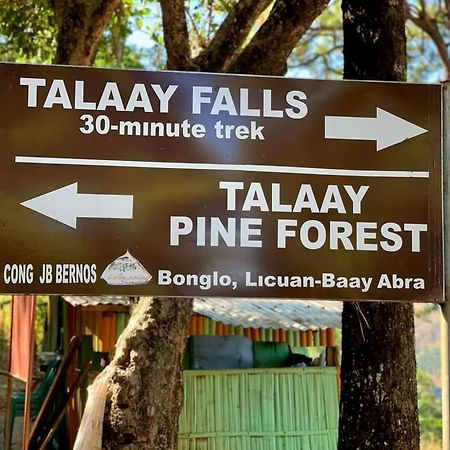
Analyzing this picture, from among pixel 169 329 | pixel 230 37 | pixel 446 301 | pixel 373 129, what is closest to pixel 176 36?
pixel 230 37

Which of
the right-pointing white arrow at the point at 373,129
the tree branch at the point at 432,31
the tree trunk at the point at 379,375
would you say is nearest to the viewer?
the right-pointing white arrow at the point at 373,129

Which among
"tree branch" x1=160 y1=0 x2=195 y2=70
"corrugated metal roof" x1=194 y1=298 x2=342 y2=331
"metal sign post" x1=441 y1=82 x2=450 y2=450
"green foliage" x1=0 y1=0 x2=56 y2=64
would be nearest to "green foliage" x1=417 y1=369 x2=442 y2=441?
"corrugated metal roof" x1=194 y1=298 x2=342 y2=331

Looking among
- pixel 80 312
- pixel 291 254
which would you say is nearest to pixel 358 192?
pixel 291 254

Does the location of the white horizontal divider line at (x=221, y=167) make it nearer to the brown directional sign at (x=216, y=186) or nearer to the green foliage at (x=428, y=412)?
the brown directional sign at (x=216, y=186)

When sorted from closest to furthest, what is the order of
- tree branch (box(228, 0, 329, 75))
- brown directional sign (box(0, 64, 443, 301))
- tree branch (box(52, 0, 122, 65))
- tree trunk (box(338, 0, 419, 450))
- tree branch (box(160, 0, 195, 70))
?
brown directional sign (box(0, 64, 443, 301)) < tree trunk (box(338, 0, 419, 450)) < tree branch (box(228, 0, 329, 75)) < tree branch (box(160, 0, 195, 70)) < tree branch (box(52, 0, 122, 65))

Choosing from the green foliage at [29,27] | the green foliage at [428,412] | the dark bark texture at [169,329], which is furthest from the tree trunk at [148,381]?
the green foliage at [428,412]

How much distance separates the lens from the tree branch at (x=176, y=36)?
255 inches

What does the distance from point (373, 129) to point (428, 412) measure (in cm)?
1547

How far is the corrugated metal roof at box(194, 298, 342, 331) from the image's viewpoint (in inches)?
337

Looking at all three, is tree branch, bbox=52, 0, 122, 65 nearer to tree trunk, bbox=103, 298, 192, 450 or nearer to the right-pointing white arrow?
tree trunk, bbox=103, 298, 192, 450

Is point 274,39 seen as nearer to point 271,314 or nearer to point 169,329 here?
point 169,329

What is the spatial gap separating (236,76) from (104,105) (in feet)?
1.68

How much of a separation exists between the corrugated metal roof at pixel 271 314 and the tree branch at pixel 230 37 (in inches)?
105

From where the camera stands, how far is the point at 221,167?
9.53ft
